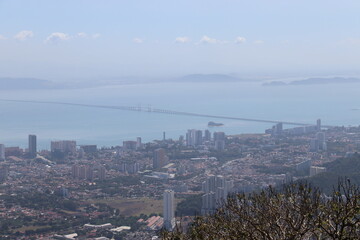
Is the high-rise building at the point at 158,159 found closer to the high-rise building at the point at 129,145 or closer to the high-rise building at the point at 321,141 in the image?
the high-rise building at the point at 129,145

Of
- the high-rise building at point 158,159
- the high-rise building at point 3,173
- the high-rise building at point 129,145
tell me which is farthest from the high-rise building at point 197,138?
the high-rise building at point 3,173

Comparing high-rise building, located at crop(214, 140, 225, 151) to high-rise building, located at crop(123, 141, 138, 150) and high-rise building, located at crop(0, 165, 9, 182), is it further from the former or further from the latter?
high-rise building, located at crop(0, 165, 9, 182)

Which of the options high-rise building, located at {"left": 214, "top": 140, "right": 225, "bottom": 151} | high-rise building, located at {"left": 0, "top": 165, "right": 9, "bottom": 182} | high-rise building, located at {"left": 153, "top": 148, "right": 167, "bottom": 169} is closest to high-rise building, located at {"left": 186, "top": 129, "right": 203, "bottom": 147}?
high-rise building, located at {"left": 214, "top": 140, "right": 225, "bottom": 151}

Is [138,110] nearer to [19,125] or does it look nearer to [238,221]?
[19,125]

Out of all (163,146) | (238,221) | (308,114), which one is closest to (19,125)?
(163,146)

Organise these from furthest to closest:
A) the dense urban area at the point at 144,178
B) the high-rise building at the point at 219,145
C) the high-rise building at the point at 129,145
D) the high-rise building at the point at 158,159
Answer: the high-rise building at the point at 129,145 → the high-rise building at the point at 219,145 → the high-rise building at the point at 158,159 → the dense urban area at the point at 144,178
